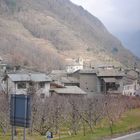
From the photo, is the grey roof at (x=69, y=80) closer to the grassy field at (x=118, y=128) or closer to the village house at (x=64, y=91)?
the village house at (x=64, y=91)

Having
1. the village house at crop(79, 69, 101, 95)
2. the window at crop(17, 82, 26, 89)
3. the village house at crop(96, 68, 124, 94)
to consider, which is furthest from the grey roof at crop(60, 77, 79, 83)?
the window at crop(17, 82, 26, 89)

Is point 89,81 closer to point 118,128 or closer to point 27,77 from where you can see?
point 27,77

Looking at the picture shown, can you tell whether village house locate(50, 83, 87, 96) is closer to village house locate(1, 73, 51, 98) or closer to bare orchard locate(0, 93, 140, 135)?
village house locate(1, 73, 51, 98)

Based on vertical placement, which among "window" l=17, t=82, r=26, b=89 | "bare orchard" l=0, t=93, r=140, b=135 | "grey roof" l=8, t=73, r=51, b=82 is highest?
"grey roof" l=8, t=73, r=51, b=82

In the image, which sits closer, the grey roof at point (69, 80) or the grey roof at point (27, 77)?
the grey roof at point (27, 77)

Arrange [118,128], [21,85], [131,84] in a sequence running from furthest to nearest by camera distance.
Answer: [131,84]
[21,85]
[118,128]

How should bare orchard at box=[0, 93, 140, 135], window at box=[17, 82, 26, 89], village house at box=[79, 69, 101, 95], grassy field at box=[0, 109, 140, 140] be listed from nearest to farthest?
grassy field at box=[0, 109, 140, 140] < bare orchard at box=[0, 93, 140, 135] < window at box=[17, 82, 26, 89] < village house at box=[79, 69, 101, 95]

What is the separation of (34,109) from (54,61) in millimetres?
151881

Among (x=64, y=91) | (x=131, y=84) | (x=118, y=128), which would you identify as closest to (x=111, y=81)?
(x=131, y=84)

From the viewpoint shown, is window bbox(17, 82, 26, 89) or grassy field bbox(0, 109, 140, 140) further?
window bbox(17, 82, 26, 89)

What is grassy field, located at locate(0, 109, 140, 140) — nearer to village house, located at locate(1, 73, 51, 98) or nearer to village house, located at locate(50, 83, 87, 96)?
village house, located at locate(50, 83, 87, 96)

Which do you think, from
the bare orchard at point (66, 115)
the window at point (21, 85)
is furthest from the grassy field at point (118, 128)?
the window at point (21, 85)

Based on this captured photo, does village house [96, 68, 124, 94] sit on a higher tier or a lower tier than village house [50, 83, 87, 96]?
higher

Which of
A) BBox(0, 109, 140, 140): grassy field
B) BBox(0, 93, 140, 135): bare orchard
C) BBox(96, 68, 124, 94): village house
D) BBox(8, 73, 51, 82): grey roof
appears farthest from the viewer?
BBox(96, 68, 124, 94): village house
